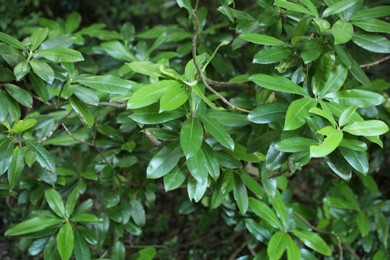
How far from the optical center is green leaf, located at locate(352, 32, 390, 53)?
1593 millimetres

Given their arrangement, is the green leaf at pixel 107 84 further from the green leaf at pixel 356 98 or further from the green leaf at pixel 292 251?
the green leaf at pixel 292 251

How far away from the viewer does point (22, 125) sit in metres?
1.51

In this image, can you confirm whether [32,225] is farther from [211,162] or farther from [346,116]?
[346,116]

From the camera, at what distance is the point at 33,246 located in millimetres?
1852

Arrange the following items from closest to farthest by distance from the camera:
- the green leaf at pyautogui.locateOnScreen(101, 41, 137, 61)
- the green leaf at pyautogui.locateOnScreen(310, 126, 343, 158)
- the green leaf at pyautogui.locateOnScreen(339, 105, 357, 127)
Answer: the green leaf at pyautogui.locateOnScreen(310, 126, 343, 158)
the green leaf at pyautogui.locateOnScreen(339, 105, 357, 127)
the green leaf at pyautogui.locateOnScreen(101, 41, 137, 61)

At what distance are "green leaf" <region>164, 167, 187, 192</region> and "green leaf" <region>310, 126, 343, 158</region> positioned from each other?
0.46 meters

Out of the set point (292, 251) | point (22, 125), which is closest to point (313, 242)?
point (292, 251)

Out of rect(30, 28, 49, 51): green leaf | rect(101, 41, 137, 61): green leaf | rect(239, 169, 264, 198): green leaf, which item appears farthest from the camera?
rect(101, 41, 137, 61): green leaf

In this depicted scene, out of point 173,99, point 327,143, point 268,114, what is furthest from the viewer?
point 268,114

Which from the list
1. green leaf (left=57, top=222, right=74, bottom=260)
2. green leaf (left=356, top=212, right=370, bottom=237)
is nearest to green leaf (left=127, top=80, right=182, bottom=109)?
green leaf (left=57, top=222, right=74, bottom=260)

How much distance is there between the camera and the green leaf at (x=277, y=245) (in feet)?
5.77

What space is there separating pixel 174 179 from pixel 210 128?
0.21 metres

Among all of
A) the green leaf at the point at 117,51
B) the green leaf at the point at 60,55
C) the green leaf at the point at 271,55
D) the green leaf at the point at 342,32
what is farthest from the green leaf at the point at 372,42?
the green leaf at the point at 117,51

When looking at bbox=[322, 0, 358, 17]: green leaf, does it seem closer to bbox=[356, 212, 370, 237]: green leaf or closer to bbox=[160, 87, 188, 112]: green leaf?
bbox=[160, 87, 188, 112]: green leaf
